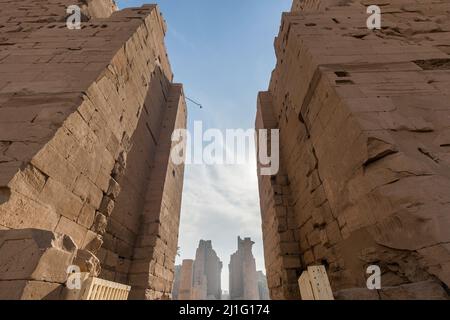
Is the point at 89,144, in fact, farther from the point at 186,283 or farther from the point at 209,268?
the point at 209,268

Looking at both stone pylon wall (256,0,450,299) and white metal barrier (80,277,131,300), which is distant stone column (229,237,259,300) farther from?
white metal barrier (80,277,131,300)

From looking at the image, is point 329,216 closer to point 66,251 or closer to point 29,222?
point 66,251

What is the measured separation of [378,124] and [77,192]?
4.10 meters

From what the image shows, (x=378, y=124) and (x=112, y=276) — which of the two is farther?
(x=112, y=276)

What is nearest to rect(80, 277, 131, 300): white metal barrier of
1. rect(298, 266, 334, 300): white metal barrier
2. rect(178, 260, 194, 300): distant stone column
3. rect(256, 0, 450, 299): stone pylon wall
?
rect(298, 266, 334, 300): white metal barrier

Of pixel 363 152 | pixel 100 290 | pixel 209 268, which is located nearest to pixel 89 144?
pixel 100 290

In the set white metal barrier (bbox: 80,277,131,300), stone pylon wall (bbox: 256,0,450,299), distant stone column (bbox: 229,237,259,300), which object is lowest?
white metal barrier (bbox: 80,277,131,300)

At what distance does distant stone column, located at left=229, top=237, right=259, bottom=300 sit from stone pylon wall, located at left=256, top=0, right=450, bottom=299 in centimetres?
2516

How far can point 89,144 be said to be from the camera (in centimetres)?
342

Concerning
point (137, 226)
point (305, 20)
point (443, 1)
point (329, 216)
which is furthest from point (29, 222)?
point (443, 1)

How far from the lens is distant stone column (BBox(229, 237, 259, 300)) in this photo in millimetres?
28031

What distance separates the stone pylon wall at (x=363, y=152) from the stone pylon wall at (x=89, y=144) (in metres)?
2.81

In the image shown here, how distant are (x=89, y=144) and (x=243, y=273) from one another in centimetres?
3031

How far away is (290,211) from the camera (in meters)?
5.57
